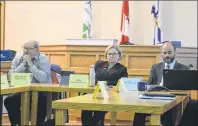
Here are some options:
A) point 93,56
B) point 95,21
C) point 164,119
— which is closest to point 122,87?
point 164,119

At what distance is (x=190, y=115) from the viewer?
9.82 feet

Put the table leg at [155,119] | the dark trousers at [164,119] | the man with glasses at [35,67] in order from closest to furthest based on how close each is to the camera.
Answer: the table leg at [155,119]
the dark trousers at [164,119]
the man with glasses at [35,67]

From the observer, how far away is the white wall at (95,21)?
5.71 metres

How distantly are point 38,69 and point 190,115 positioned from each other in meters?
1.63

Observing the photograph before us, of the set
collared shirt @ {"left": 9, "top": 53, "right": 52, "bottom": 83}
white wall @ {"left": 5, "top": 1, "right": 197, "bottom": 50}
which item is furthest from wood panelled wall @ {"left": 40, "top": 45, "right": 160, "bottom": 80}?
collared shirt @ {"left": 9, "top": 53, "right": 52, "bottom": 83}

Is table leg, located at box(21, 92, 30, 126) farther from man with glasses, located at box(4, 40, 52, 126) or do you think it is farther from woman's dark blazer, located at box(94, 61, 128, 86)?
woman's dark blazer, located at box(94, 61, 128, 86)

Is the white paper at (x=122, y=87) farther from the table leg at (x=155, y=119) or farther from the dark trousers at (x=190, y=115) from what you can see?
the table leg at (x=155, y=119)

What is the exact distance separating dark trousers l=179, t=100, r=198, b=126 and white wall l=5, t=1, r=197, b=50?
271 cm

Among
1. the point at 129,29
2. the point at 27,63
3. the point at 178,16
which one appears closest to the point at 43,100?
the point at 27,63

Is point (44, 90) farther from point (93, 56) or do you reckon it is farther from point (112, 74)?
point (93, 56)

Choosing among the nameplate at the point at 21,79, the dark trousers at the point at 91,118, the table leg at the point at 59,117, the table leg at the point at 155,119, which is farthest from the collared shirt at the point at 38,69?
the table leg at the point at 155,119

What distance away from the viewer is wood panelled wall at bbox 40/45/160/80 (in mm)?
5066

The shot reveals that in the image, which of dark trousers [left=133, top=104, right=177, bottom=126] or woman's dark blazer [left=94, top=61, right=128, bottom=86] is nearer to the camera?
dark trousers [left=133, top=104, right=177, bottom=126]

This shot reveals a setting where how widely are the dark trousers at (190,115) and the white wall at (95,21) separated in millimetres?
2715
